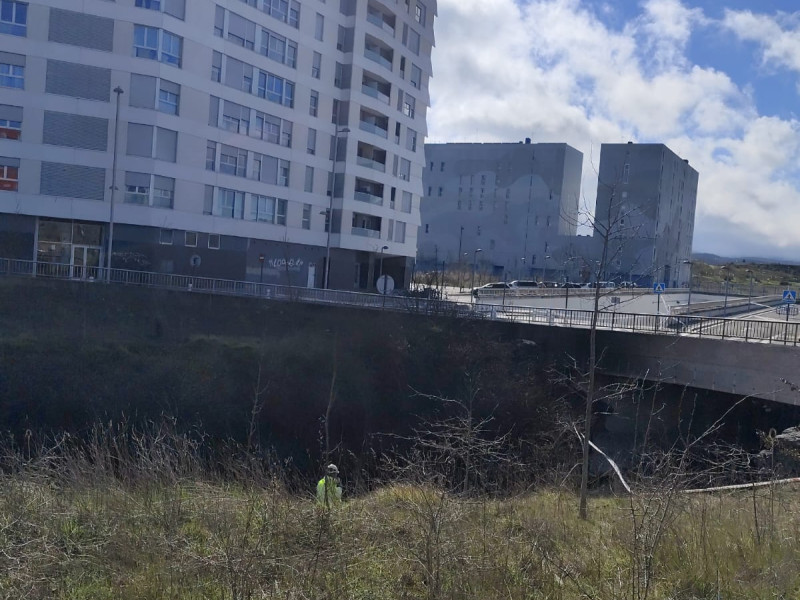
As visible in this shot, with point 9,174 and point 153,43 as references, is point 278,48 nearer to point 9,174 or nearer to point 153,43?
point 153,43

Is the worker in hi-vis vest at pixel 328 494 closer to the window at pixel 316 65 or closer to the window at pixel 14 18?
the window at pixel 14 18

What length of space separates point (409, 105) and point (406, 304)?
24319 mm

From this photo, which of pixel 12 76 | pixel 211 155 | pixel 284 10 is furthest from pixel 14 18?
pixel 284 10

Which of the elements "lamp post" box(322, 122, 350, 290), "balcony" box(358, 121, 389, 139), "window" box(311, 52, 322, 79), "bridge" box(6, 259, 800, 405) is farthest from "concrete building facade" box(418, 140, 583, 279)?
"bridge" box(6, 259, 800, 405)

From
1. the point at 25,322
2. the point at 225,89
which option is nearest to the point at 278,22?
the point at 225,89

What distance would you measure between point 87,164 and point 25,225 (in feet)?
12.9

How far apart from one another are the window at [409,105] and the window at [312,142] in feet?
29.8

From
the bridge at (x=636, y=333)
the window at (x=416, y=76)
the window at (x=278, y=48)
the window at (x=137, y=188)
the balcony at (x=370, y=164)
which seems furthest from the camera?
the window at (x=416, y=76)

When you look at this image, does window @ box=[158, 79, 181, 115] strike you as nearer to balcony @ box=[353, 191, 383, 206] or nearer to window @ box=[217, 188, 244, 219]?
window @ box=[217, 188, 244, 219]

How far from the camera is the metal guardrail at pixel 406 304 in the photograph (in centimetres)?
2633

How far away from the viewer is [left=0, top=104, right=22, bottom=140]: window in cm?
3178

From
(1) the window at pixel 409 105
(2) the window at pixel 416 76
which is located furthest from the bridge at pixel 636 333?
(2) the window at pixel 416 76

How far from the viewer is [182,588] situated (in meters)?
5.58

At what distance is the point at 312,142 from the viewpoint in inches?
1699
